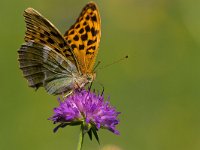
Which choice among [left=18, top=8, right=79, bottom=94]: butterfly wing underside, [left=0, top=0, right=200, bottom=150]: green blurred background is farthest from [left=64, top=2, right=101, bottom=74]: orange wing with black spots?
[left=0, top=0, right=200, bottom=150]: green blurred background

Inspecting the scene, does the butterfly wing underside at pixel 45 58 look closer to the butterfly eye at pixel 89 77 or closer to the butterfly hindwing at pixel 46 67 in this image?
the butterfly hindwing at pixel 46 67

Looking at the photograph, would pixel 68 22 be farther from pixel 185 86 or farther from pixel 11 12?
pixel 185 86

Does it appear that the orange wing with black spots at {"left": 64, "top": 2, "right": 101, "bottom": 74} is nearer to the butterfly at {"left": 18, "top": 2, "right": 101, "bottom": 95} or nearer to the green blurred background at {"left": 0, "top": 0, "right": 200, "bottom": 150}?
the butterfly at {"left": 18, "top": 2, "right": 101, "bottom": 95}

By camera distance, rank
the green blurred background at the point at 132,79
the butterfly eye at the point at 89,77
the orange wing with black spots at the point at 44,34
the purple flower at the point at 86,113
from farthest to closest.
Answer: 1. the green blurred background at the point at 132,79
2. the butterfly eye at the point at 89,77
3. the orange wing with black spots at the point at 44,34
4. the purple flower at the point at 86,113

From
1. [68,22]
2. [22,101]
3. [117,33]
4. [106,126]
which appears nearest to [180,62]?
[117,33]

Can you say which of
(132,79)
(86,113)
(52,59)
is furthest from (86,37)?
(132,79)

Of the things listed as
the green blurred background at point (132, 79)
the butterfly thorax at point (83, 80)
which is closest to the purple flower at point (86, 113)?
the butterfly thorax at point (83, 80)
